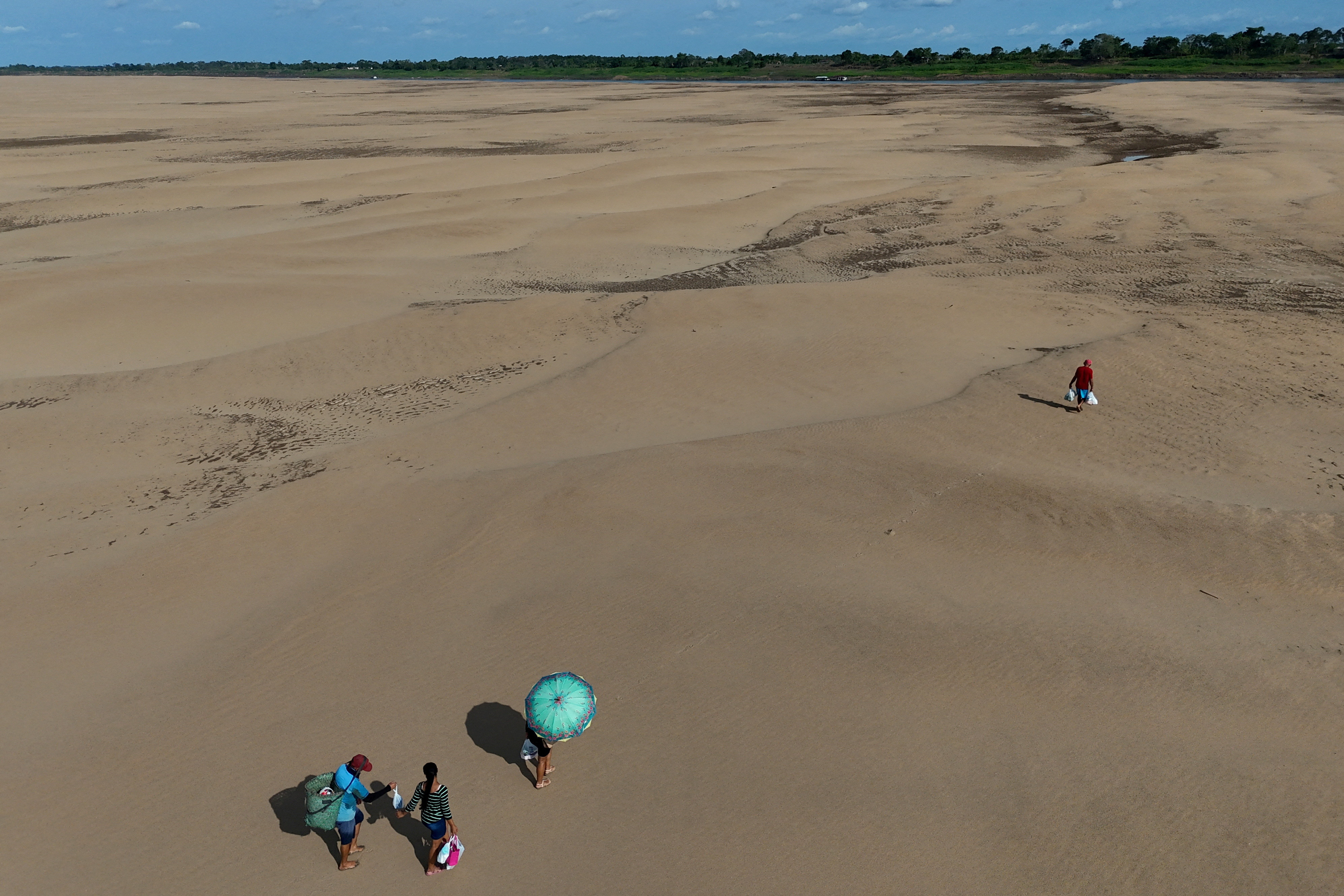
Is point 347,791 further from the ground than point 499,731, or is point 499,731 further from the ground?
point 347,791

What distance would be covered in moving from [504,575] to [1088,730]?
616 cm

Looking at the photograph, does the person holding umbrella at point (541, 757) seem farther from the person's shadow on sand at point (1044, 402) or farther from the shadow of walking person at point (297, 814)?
the person's shadow on sand at point (1044, 402)

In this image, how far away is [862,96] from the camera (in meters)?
76.6

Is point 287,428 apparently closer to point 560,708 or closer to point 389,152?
point 560,708

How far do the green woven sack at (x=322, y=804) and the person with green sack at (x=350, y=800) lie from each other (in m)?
0.02

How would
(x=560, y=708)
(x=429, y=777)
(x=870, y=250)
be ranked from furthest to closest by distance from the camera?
1. (x=870, y=250)
2. (x=560, y=708)
3. (x=429, y=777)

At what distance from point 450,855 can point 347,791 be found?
2.95ft

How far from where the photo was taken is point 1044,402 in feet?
46.9

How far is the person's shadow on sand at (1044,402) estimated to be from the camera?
14.0 m

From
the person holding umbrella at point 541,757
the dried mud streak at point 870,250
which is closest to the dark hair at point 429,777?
the person holding umbrella at point 541,757

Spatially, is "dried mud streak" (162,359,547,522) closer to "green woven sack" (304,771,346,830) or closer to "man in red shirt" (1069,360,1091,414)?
"green woven sack" (304,771,346,830)

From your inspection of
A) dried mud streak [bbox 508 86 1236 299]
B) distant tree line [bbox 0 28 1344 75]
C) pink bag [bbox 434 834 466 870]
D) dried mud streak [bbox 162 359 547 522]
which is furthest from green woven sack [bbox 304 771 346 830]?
distant tree line [bbox 0 28 1344 75]

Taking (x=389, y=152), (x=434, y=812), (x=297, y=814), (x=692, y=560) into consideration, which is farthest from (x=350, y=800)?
(x=389, y=152)

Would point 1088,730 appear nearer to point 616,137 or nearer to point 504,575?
point 504,575
